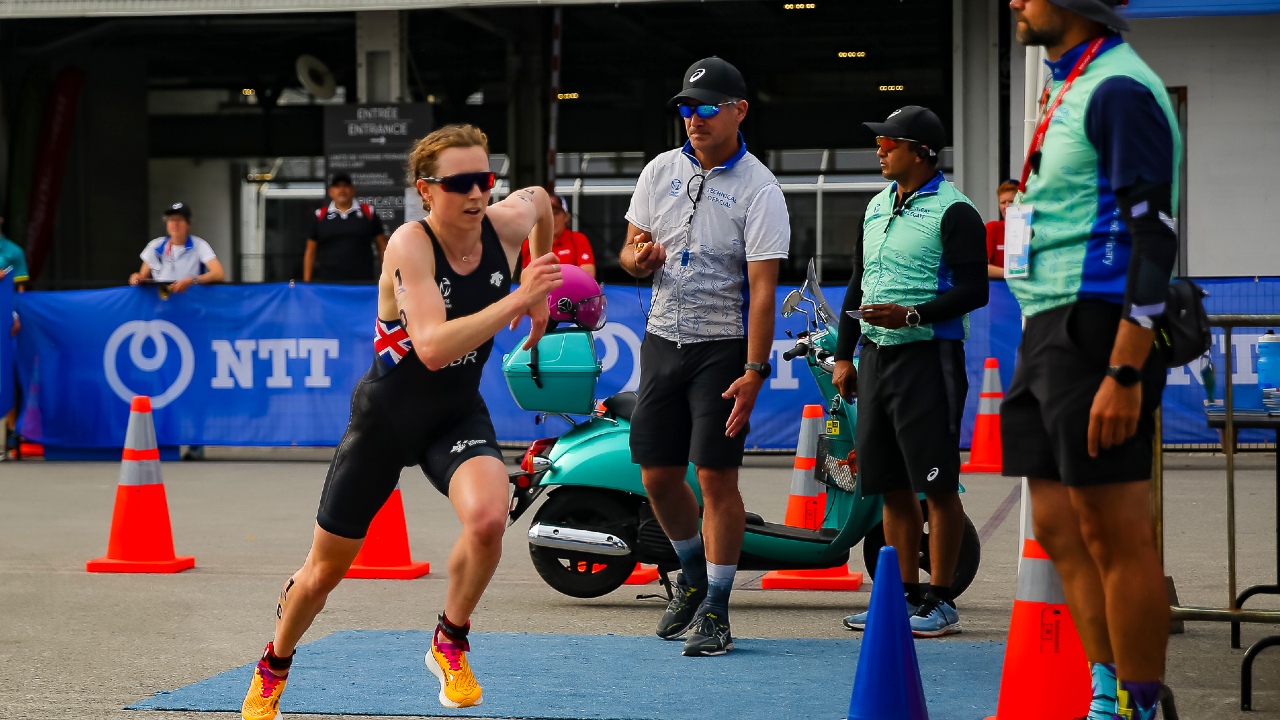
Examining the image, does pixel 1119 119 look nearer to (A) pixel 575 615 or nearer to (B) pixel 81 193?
(A) pixel 575 615

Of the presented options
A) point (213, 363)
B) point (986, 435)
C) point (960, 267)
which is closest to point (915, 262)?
point (960, 267)

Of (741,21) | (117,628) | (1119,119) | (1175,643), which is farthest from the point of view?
(741,21)

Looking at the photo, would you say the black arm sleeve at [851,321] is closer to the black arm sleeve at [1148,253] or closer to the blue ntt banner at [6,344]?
the black arm sleeve at [1148,253]

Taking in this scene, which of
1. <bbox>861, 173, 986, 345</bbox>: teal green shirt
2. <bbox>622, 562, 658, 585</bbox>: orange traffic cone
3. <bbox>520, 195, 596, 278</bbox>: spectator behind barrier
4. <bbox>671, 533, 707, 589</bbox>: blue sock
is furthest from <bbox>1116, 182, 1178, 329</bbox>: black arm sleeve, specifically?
<bbox>520, 195, 596, 278</bbox>: spectator behind barrier

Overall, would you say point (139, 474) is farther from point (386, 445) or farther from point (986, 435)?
point (986, 435)

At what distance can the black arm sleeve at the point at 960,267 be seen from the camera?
18.9 feet

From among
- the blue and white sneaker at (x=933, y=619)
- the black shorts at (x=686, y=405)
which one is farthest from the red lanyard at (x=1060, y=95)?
the blue and white sneaker at (x=933, y=619)

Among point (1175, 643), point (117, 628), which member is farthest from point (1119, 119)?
point (117, 628)

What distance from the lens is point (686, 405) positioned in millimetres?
5797

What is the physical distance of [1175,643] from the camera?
5637mm

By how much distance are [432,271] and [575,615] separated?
8.23 ft

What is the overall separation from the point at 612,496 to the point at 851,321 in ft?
4.42

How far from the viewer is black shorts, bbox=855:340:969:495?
5730 mm

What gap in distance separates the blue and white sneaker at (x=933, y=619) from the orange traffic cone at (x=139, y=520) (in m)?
3.81
